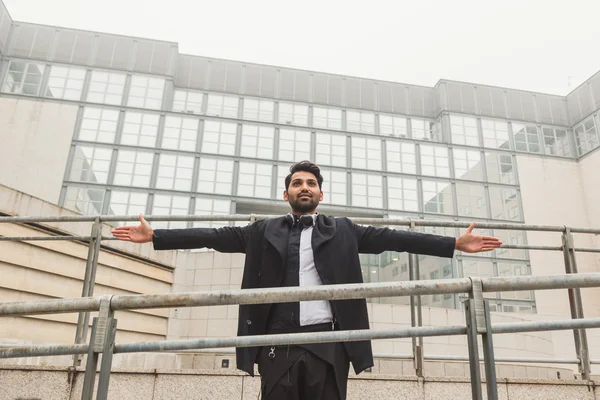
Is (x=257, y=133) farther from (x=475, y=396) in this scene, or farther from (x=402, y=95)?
(x=475, y=396)

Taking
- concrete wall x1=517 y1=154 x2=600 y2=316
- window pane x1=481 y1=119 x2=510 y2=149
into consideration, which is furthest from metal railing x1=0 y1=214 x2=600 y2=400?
window pane x1=481 y1=119 x2=510 y2=149

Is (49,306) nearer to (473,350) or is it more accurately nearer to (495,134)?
(473,350)

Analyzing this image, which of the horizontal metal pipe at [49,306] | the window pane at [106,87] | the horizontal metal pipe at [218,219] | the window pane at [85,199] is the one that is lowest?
the horizontal metal pipe at [49,306]

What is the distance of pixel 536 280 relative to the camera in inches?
69.8

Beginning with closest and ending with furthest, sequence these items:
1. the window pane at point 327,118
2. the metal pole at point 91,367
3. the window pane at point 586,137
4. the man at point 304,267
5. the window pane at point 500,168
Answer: the metal pole at point 91,367 → the man at point 304,267 → the window pane at point 500,168 → the window pane at point 327,118 → the window pane at point 586,137

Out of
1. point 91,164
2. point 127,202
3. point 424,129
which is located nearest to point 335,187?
point 424,129

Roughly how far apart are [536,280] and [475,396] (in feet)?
1.62

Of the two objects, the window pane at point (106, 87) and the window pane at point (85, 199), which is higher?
the window pane at point (106, 87)

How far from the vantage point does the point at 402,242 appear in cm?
251

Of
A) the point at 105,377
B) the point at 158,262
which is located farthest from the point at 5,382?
the point at 158,262

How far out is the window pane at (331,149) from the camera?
25688 millimetres

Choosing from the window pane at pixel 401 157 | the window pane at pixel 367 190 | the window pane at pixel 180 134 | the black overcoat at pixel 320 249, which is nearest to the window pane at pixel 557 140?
the window pane at pixel 401 157

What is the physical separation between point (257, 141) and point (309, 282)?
77.5 ft

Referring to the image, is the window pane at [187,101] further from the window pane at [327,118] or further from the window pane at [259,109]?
the window pane at [327,118]
